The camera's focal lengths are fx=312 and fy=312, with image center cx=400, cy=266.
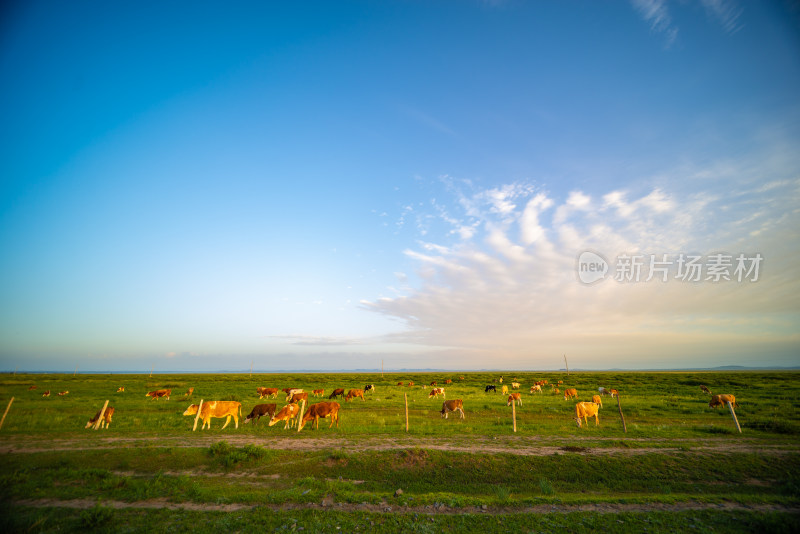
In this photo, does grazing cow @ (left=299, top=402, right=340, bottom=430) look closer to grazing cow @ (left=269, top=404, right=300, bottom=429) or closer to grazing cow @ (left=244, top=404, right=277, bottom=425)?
grazing cow @ (left=269, top=404, right=300, bottom=429)

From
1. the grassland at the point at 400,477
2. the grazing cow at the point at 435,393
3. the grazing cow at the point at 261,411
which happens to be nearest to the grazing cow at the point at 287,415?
the grazing cow at the point at 261,411

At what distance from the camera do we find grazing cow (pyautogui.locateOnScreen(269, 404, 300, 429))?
70.3 feet

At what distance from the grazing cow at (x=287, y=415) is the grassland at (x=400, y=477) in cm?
111

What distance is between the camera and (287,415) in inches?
859

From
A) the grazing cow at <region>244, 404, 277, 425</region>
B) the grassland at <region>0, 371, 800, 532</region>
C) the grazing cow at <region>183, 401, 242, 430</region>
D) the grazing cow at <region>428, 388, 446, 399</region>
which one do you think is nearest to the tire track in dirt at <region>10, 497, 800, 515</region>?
the grassland at <region>0, 371, 800, 532</region>

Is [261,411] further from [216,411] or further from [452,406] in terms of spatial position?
[452,406]

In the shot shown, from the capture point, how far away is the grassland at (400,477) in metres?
8.77

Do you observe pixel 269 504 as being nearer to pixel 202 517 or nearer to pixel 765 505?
pixel 202 517

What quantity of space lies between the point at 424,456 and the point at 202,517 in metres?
8.53

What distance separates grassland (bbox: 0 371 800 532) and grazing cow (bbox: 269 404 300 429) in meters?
1.11

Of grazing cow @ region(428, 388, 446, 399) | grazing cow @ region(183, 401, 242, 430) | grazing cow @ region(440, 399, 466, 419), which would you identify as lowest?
grazing cow @ region(428, 388, 446, 399)

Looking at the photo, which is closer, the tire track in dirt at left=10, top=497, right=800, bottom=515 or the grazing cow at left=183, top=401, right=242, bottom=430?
the tire track in dirt at left=10, top=497, right=800, bottom=515

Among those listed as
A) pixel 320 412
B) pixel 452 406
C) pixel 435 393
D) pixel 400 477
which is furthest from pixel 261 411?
pixel 435 393

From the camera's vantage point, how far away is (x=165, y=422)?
21844mm
